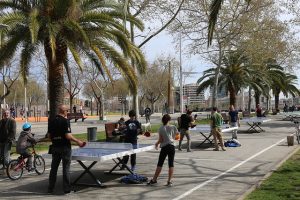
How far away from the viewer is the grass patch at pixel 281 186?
8562mm

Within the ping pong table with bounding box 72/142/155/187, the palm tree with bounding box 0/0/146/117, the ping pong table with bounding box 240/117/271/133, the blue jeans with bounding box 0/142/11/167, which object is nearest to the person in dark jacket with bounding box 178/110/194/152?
the palm tree with bounding box 0/0/146/117

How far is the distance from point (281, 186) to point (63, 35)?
11670 mm

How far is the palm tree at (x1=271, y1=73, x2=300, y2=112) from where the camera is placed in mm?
62219

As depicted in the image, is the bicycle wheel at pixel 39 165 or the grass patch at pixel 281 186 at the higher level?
the bicycle wheel at pixel 39 165

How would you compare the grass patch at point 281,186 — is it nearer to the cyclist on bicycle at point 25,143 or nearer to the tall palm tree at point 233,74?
the cyclist on bicycle at point 25,143

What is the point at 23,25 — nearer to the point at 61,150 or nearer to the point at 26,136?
the point at 26,136

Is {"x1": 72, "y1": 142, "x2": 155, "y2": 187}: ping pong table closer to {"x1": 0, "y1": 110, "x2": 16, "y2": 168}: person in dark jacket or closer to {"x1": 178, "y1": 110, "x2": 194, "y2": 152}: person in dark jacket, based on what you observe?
{"x1": 0, "y1": 110, "x2": 16, "y2": 168}: person in dark jacket

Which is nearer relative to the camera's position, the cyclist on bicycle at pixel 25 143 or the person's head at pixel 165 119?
the person's head at pixel 165 119

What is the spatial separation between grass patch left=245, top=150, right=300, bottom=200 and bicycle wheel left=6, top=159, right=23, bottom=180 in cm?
581

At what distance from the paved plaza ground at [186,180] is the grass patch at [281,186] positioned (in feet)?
1.02

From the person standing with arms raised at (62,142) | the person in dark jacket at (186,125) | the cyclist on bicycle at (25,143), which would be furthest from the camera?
the person in dark jacket at (186,125)

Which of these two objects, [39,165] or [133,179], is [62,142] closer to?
[133,179]

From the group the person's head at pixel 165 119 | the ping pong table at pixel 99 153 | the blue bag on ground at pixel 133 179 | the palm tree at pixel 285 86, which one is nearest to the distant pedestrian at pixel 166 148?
the person's head at pixel 165 119

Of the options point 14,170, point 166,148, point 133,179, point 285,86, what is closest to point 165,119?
point 166,148
